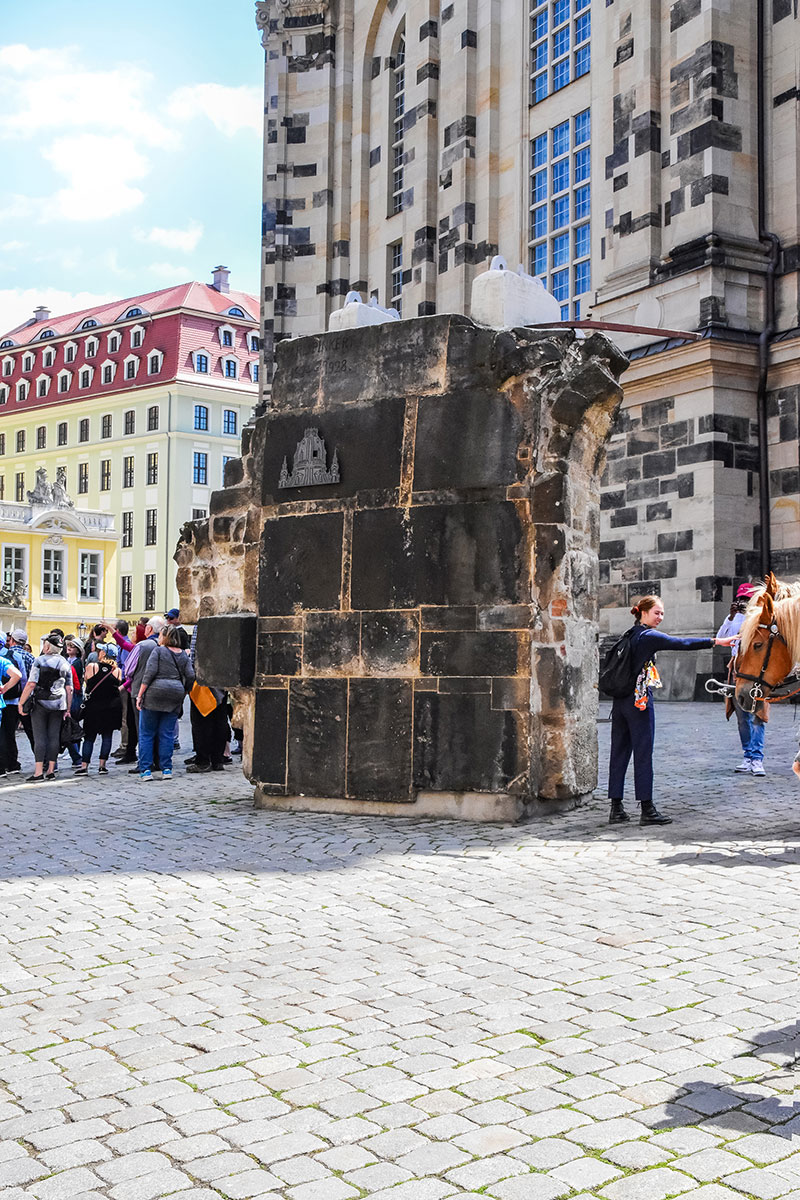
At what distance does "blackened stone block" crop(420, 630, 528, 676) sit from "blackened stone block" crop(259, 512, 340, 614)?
0.93 metres

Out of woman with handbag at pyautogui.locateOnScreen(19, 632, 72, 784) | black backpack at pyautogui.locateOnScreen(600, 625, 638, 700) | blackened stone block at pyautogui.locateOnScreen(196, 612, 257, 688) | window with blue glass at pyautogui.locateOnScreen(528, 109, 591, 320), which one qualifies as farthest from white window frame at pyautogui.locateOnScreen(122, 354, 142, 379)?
black backpack at pyautogui.locateOnScreen(600, 625, 638, 700)

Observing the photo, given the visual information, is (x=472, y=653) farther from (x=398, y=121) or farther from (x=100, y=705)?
(x=398, y=121)

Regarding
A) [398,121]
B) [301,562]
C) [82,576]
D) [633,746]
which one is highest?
[398,121]

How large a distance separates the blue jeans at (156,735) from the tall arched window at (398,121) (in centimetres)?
2236

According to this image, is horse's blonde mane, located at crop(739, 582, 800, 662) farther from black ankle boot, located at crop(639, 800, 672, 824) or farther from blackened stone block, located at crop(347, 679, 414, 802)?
blackened stone block, located at crop(347, 679, 414, 802)

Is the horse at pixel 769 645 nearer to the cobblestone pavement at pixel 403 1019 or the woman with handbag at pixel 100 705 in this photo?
the cobblestone pavement at pixel 403 1019

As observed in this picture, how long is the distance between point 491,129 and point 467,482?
21132 millimetres

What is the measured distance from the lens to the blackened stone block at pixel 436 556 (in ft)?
29.1

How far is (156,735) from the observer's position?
13.0 metres

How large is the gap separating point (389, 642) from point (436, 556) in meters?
0.73

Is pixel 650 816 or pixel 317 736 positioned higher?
pixel 317 736

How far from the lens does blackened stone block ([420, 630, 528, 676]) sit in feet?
28.8

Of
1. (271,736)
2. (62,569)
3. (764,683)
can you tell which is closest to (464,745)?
(271,736)

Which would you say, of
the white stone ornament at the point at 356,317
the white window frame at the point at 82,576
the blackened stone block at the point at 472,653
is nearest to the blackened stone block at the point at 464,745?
the blackened stone block at the point at 472,653
